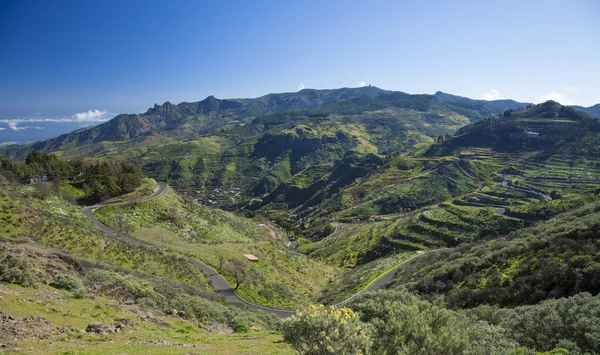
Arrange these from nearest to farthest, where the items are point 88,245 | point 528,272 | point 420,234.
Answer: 1. point 528,272
2. point 88,245
3. point 420,234

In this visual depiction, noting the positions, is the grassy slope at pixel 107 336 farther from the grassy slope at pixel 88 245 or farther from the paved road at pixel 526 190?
the paved road at pixel 526 190

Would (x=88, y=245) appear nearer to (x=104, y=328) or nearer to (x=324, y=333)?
(x=104, y=328)

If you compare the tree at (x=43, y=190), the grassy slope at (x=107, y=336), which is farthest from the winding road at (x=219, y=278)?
the grassy slope at (x=107, y=336)

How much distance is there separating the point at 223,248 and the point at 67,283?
1540 inches

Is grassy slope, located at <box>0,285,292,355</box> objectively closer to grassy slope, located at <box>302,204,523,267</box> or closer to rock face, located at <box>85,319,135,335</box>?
rock face, located at <box>85,319,135,335</box>

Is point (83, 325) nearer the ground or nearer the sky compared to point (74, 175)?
nearer the ground

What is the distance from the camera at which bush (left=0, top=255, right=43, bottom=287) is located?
63.5 ft

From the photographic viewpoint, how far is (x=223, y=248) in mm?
60312

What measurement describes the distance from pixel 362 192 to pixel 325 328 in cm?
17598

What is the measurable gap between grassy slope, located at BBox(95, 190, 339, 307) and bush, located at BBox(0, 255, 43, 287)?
28744mm

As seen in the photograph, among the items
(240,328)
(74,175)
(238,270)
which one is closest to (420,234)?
(238,270)

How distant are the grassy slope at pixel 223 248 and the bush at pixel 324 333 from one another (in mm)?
36097

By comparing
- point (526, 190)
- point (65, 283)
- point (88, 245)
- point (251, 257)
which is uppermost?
point (65, 283)

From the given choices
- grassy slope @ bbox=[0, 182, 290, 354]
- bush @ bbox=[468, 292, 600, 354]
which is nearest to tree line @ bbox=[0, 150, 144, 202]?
grassy slope @ bbox=[0, 182, 290, 354]
